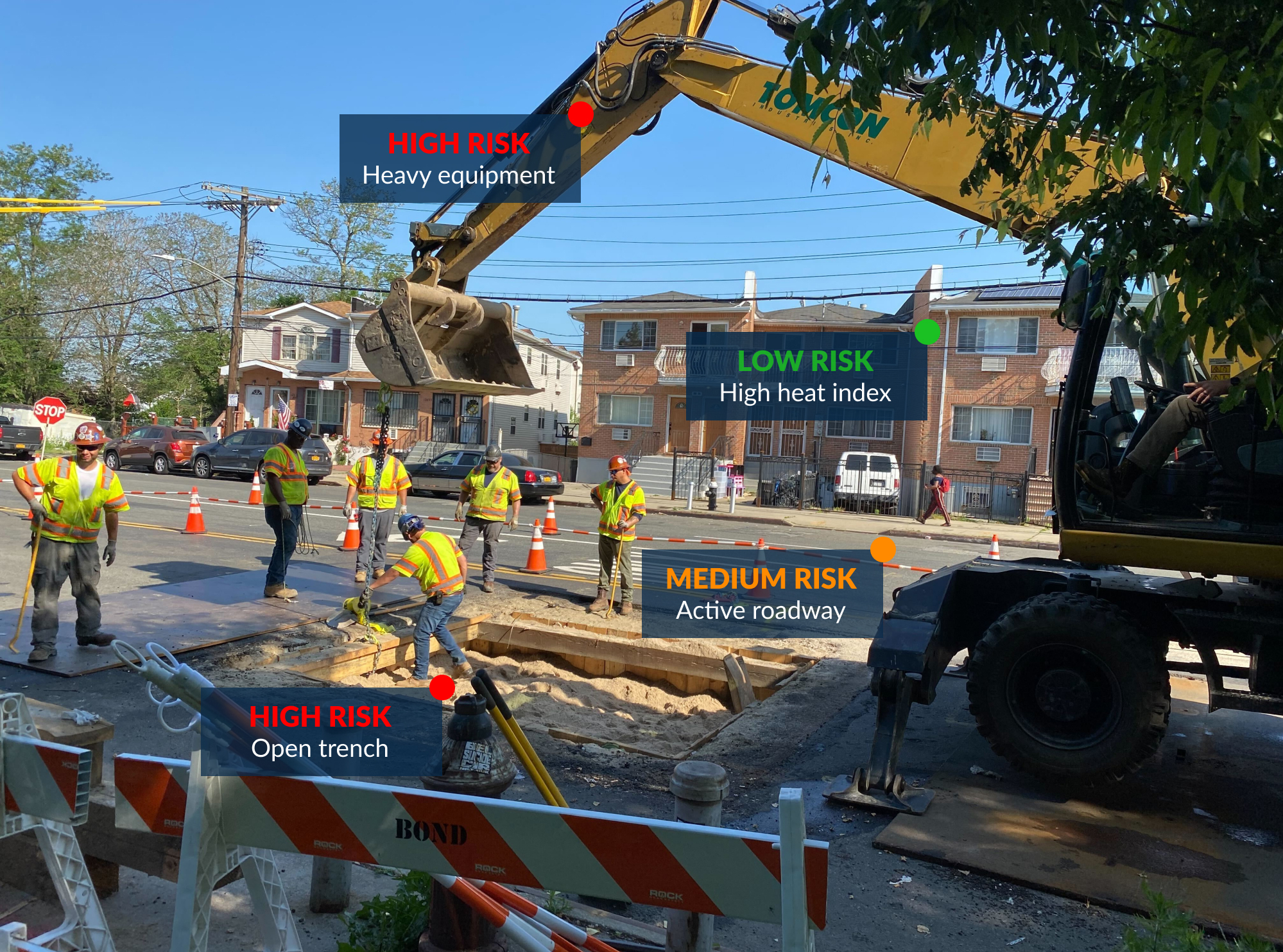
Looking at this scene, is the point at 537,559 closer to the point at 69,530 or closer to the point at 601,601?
the point at 601,601

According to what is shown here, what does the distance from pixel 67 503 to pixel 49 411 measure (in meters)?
18.7

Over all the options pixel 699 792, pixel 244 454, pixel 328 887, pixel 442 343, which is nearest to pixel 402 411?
pixel 244 454

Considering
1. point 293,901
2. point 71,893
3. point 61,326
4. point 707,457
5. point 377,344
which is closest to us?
point 71,893

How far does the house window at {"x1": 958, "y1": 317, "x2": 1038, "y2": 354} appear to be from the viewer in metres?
32.2

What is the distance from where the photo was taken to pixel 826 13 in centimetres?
314

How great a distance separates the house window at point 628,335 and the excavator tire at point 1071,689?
3142 centimetres

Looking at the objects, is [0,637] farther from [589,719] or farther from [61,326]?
[61,326]

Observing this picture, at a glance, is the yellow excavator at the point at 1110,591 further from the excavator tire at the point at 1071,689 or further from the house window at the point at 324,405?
the house window at the point at 324,405

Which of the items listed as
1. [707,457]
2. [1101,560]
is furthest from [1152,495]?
[707,457]

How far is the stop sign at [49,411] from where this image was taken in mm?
22781

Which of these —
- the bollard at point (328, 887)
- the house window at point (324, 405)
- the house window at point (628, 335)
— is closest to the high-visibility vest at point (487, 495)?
the bollard at point (328, 887)

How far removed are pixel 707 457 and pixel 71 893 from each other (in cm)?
2911

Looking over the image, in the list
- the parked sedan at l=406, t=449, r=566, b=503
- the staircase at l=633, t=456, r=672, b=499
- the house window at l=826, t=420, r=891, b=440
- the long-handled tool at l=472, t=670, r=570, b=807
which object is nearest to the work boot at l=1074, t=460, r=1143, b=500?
the long-handled tool at l=472, t=670, r=570, b=807

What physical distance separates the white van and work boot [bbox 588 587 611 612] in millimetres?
20143
